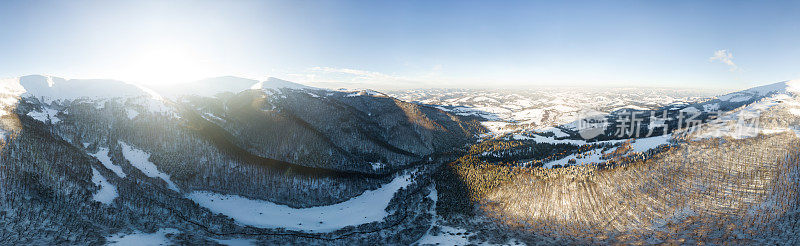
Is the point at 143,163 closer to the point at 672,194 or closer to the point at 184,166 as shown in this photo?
the point at 184,166

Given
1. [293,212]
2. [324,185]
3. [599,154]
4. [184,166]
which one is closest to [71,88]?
[184,166]

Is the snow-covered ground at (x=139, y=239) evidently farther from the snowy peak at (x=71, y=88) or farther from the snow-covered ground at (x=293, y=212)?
the snowy peak at (x=71, y=88)

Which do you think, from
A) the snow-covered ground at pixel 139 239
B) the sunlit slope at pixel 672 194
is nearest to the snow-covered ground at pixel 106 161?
the snow-covered ground at pixel 139 239

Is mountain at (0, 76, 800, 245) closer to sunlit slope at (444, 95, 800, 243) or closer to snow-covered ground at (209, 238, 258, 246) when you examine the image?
sunlit slope at (444, 95, 800, 243)

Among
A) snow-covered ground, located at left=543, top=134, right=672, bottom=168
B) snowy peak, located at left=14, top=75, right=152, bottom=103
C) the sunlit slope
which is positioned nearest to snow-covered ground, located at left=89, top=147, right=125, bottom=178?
snowy peak, located at left=14, top=75, right=152, bottom=103

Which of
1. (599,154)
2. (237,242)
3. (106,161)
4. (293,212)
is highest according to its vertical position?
(106,161)

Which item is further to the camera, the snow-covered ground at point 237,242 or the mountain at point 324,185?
the snow-covered ground at point 237,242

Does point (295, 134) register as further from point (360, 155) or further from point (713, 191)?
point (713, 191)
